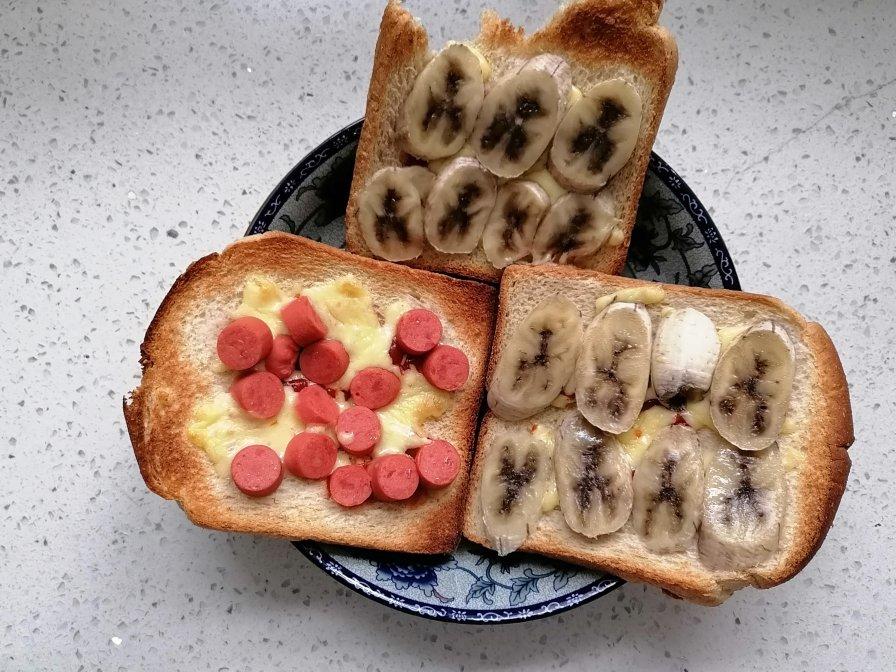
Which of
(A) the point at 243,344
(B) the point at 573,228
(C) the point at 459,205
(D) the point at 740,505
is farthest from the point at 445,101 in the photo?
(D) the point at 740,505

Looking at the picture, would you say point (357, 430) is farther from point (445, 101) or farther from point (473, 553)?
point (445, 101)

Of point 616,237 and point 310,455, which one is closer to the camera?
point 310,455

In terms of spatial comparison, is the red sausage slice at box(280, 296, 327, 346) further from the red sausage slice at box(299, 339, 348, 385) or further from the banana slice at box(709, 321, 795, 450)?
the banana slice at box(709, 321, 795, 450)

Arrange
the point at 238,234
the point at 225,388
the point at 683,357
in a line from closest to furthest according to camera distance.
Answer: the point at 683,357
the point at 225,388
the point at 238,234

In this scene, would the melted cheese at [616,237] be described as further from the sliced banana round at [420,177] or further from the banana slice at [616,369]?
the sliced banana round at [420,177]

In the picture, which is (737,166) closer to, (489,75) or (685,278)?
(685,278)

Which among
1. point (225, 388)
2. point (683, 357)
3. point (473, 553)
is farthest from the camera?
point (473, 553)
